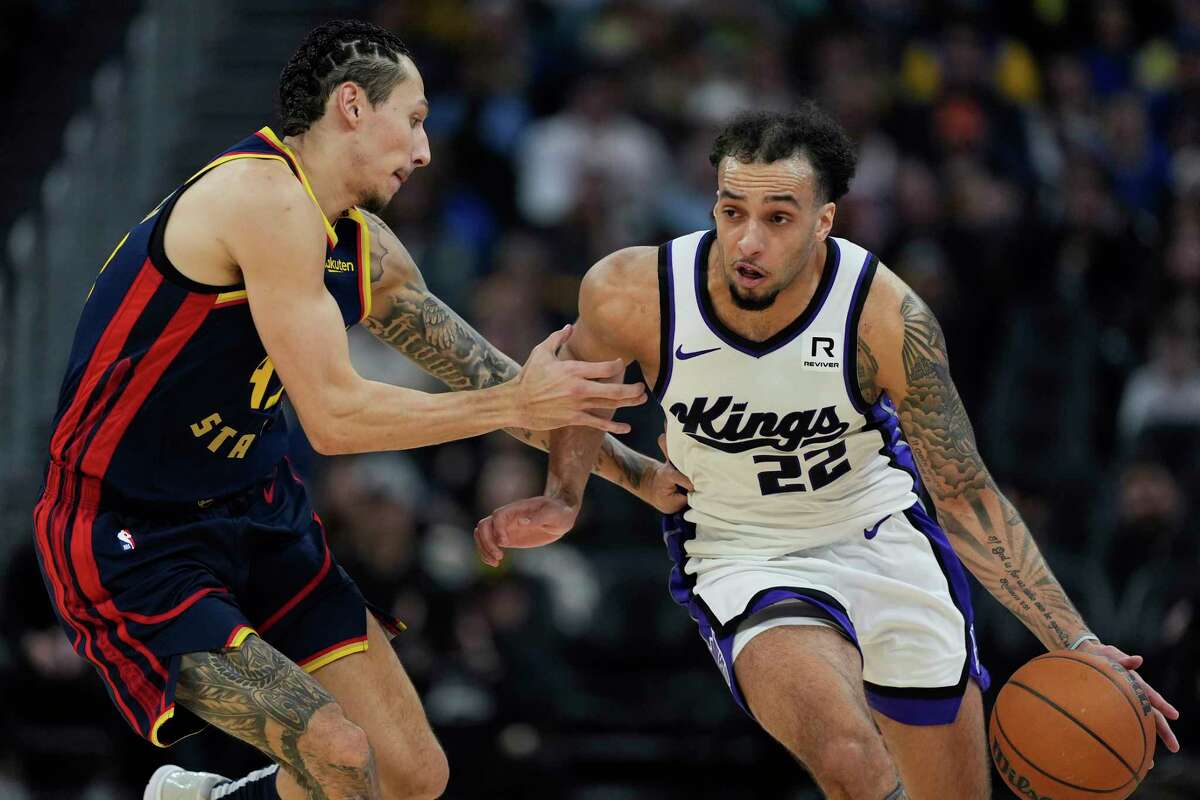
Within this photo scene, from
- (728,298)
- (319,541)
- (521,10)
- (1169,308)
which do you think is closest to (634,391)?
(728,298)

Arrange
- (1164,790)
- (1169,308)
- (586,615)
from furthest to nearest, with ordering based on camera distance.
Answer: (1169,308) < (586,615) < (1164,790)

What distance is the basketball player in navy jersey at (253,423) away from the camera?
15.9 feet

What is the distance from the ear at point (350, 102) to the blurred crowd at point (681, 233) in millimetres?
4116

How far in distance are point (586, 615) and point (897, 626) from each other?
13.1ft

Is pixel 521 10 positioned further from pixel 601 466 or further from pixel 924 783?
pixel 924 783

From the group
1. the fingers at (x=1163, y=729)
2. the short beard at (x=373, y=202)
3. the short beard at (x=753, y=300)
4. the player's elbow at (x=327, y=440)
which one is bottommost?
the fingers at (x=1163, y=729)

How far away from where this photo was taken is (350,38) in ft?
17.1

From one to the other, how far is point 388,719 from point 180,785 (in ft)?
2.64

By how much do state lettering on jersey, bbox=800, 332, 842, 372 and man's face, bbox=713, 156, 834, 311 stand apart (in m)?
0.18

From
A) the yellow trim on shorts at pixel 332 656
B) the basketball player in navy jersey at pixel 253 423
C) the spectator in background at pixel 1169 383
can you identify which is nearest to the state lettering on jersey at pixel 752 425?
the basketball player in navy jersey at pixel 253 423

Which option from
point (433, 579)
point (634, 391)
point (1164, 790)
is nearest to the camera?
point (634, 391)

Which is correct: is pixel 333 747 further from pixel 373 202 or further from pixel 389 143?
pixel 389 143

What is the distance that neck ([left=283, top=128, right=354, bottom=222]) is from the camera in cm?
511

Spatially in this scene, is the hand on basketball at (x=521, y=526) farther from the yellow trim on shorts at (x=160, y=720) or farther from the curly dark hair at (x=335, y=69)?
the curly dark hair at (x=335, y=69)
